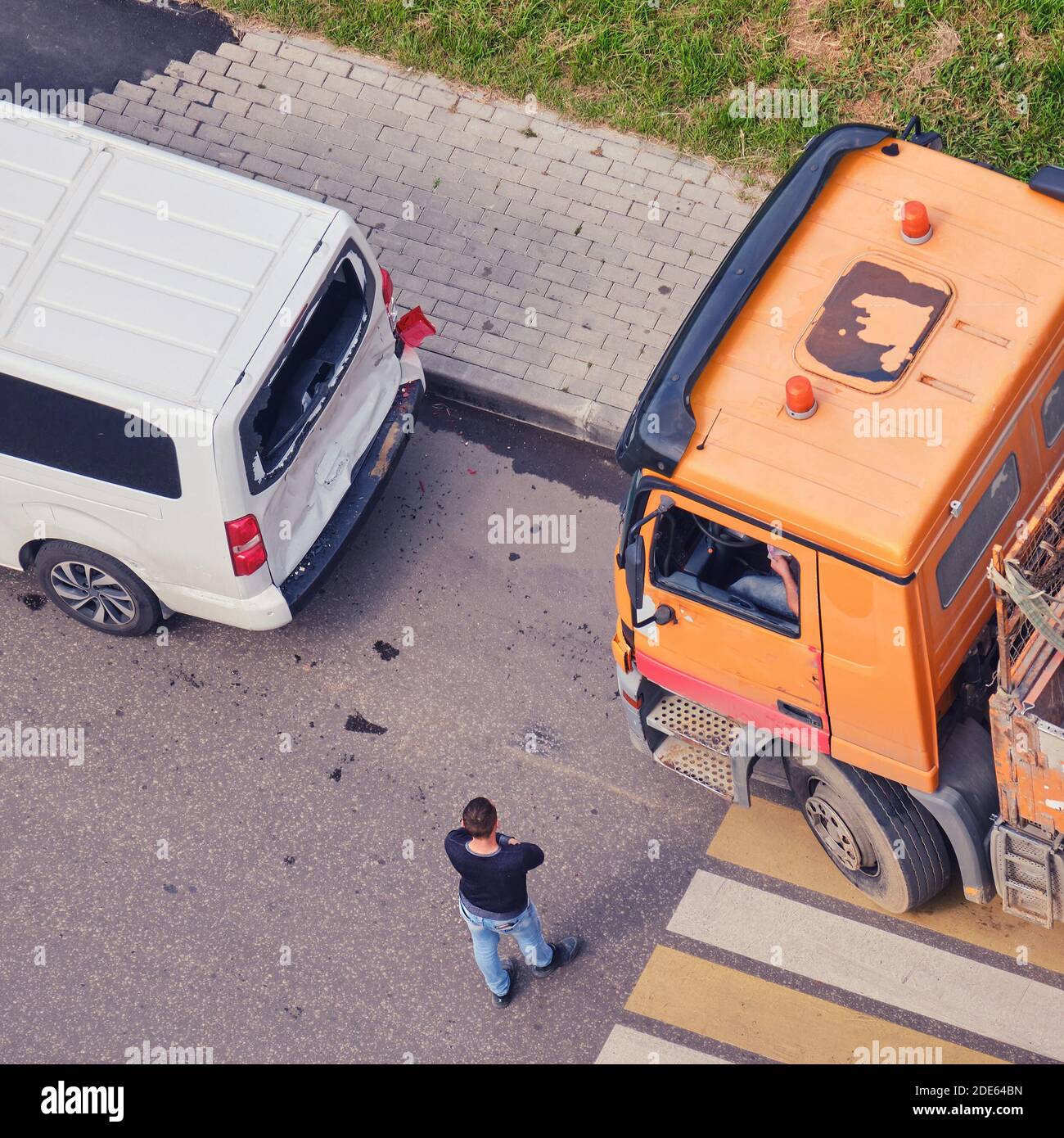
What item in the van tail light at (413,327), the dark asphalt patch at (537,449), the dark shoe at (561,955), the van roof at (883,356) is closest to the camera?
the van roof at (883,356)

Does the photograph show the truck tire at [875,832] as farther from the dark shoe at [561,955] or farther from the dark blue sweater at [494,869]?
the dark blue sweater at [494,869]

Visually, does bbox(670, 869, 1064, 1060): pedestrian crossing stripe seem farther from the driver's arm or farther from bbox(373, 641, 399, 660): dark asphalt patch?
bbox(373, 641, 399, 660): dark asphalt patch

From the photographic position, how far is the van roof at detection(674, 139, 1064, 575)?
602 cm

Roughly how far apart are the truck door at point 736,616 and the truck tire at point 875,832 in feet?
1.07

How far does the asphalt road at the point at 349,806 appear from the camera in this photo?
7.51 m

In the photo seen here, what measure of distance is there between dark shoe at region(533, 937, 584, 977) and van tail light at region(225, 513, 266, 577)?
2.48m

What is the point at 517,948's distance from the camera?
764 centimetres

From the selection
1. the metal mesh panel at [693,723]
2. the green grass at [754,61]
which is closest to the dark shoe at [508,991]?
the metal mesh panel at [693,723]

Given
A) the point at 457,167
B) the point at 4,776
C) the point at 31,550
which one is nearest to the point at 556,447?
the point at 457,167

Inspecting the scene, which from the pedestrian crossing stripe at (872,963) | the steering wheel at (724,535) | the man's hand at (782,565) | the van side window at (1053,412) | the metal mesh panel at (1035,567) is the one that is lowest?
the pedestrian crossing stripe at (872,963)

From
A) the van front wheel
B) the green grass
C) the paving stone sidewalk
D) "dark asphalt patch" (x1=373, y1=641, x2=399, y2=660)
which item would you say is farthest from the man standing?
the green grass

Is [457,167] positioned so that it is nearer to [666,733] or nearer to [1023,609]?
[666,733]

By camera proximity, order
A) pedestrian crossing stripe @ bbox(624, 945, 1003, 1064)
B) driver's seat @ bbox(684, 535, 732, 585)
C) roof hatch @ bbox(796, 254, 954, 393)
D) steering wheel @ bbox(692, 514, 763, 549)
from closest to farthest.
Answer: roof hatch @ bbox(796, 254, 954, 393)
steering wheel @ bbox(692, 514, 763, 549)
driver's seat @ bbox(684, 535, 732, 585)
pedestrian crossing stripe @ bbox(624, 945, 1003, 1064)

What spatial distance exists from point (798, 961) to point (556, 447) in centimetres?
352
